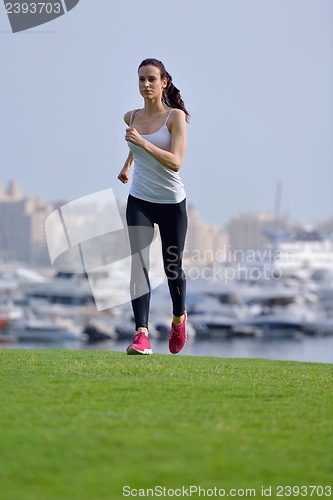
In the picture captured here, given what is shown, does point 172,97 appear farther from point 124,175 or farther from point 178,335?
point 178,335

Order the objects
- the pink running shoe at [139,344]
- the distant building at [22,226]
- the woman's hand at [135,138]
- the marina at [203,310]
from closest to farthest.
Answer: the woman's hand at [135,138]
the pink running shoe at [139,344]
the marina at [203,310]
the distant building at [22,226]

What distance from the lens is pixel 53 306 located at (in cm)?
7881

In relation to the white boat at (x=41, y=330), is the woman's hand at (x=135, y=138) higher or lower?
higher

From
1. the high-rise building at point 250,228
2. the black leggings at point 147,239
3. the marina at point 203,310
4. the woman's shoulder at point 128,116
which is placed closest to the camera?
the black leggings at point 147,239

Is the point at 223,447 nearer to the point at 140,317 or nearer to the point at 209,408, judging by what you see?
the point at 209,408

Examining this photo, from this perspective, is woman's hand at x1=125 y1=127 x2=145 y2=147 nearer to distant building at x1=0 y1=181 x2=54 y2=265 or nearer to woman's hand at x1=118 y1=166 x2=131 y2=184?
woman's hand at x1=118 y1=166 x2=131 y2=184

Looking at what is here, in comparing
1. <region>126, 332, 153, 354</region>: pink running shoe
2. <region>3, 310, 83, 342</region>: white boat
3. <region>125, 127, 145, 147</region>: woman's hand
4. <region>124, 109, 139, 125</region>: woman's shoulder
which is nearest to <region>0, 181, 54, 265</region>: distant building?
<region>3, 310, 83, 342</region>: white boat

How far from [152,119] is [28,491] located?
156 inches

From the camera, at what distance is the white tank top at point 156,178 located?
21.2ft

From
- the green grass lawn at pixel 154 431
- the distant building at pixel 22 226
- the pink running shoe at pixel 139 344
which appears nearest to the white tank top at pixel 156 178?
the pink running shoe at pixel 139 344

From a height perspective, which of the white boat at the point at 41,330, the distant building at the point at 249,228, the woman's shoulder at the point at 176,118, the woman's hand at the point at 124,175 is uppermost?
the woman's shoulder at the point at 176,118

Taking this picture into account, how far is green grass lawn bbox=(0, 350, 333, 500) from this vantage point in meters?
3.19

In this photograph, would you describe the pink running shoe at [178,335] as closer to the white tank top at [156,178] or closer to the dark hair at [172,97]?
the white tank top at [156,178]

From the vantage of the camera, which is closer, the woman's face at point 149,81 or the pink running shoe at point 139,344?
the woman's face at point 149,81
